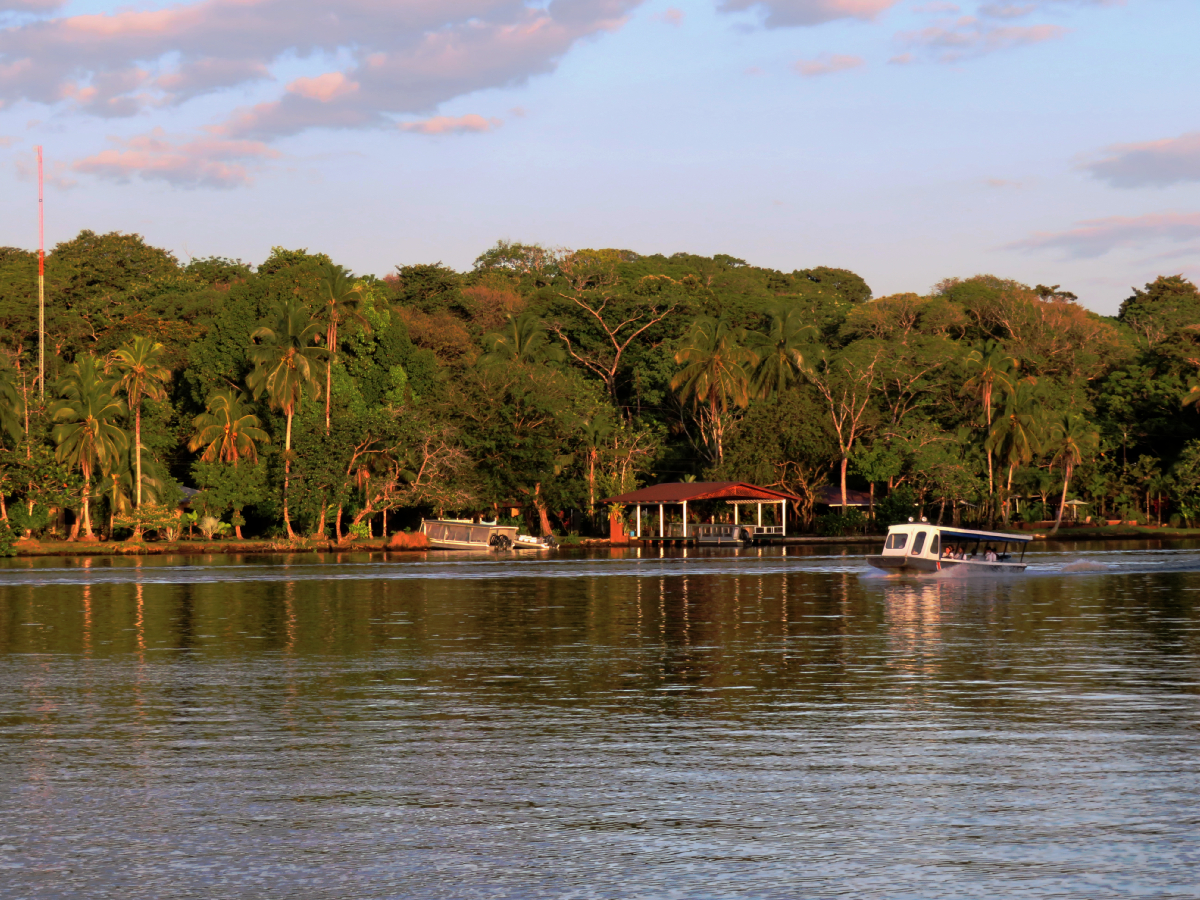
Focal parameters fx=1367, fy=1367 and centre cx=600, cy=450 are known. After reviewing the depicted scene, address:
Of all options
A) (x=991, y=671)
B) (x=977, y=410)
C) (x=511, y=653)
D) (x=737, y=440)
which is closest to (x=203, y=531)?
(x=737, y=440)

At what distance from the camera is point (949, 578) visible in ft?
149

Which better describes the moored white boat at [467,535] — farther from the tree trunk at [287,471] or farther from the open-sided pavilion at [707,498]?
the open-sided pavilion at [707,498]

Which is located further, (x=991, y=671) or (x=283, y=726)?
(x=991, y=671)

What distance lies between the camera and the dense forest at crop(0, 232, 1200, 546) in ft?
258

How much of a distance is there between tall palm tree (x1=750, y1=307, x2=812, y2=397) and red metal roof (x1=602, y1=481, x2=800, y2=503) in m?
11.2

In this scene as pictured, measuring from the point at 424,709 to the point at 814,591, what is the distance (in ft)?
79.9

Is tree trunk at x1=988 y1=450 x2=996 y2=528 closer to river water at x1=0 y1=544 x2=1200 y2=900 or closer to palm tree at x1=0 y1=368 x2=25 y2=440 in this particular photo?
palm tree at x1=0 y1=368 x2=25 y2=440

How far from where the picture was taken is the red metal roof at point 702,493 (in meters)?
85.2

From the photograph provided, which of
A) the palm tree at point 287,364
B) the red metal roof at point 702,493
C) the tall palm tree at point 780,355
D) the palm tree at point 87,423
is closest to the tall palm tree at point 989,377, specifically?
the tall palm tree at point 780,355

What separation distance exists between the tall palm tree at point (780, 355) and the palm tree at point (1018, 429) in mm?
13935

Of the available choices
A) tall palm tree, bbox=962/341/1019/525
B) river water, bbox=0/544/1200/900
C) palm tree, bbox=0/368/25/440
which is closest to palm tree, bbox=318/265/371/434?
palm tree, bbox=0/368/25/440

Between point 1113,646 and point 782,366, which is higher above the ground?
point 782,366

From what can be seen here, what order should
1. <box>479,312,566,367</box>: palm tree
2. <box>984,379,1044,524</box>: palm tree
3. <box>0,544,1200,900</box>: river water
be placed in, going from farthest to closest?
<box>479,312,566,367</box>: palm tree < <box>984,379,1044,524</box>: palm tree < <box>0,544,1200,900</box>: river water

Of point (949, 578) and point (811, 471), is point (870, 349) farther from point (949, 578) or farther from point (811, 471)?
point (949, 578)
